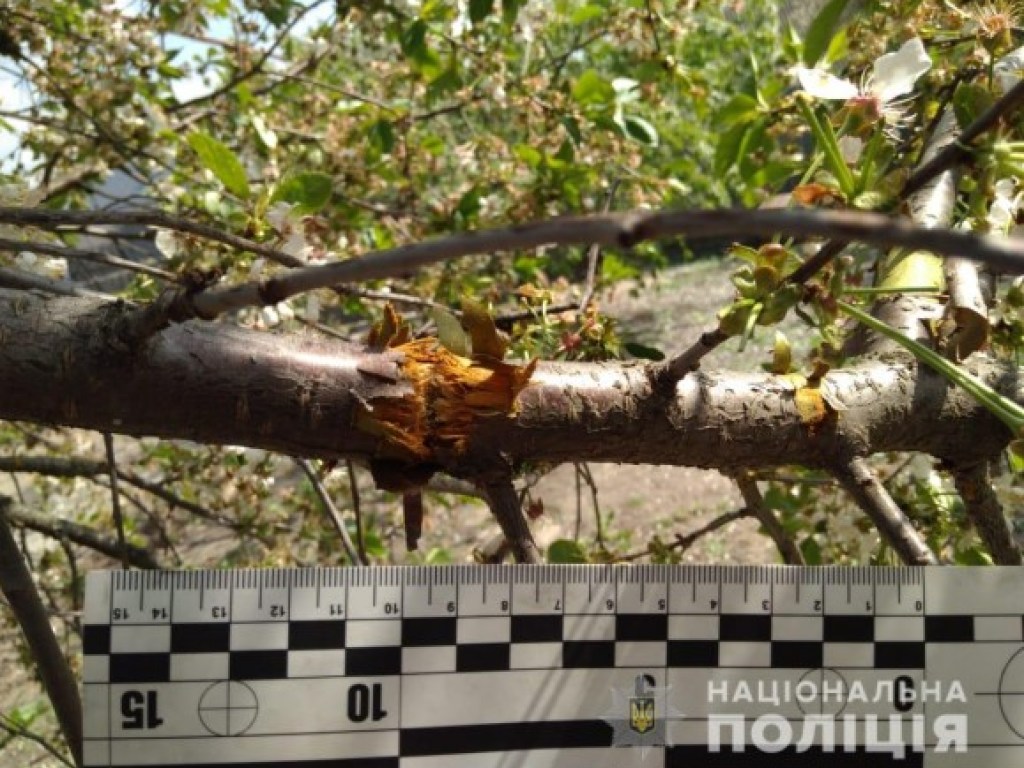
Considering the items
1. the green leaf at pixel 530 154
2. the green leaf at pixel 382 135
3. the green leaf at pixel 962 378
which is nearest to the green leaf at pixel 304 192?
the green leaf at pixel 962 378

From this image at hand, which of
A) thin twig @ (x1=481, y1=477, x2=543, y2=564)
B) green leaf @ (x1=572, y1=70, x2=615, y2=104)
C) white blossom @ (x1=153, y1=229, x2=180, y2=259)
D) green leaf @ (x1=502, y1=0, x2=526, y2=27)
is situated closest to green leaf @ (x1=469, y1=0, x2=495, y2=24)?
green leaf @ (x1=502, y1=0, x2=526, y2=27)

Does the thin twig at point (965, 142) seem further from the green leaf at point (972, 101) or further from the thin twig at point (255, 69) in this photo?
the thin twig at point (255, 69)

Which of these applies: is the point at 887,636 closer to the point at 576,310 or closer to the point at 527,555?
the point at 527,555

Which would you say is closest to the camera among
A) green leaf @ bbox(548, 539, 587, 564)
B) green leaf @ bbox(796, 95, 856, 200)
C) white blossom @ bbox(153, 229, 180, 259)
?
green leaf @ bbox(796, 95, 856, 200)

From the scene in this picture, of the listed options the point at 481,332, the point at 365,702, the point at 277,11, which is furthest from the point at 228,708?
the point at 277,11

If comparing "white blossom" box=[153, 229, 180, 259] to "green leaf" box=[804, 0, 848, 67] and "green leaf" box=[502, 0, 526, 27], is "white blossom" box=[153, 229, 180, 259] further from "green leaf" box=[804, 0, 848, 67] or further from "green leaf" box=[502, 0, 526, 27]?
"green leaf" box=[804, 0, 848, 67]

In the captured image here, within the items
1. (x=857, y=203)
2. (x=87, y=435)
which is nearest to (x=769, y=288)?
(x=857, y=203)
